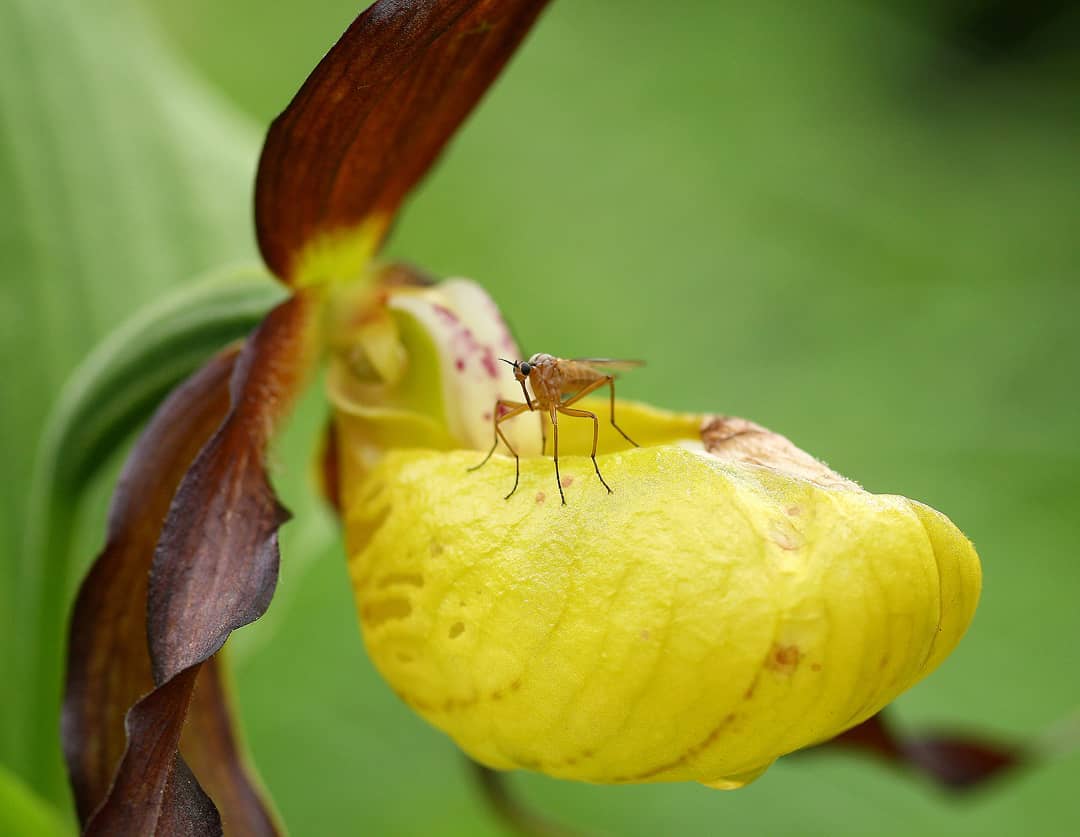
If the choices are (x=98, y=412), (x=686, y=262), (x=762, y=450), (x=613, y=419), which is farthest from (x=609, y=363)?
(x=686, y=262)

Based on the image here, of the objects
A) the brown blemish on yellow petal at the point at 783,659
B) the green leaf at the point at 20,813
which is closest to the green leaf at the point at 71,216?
the green leaf at the point at 20,813

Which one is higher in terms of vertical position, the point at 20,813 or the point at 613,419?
the point at 613,419

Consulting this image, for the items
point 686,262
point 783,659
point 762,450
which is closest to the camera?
point 783,659

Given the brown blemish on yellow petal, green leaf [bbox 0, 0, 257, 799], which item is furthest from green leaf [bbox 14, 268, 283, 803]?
the brown blemish on yellow petal

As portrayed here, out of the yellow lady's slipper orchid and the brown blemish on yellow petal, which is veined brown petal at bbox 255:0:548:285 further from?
the brown blemish on yellow petal

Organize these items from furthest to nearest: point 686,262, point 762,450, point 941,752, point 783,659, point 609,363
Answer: point 686,262, point 941,752, point 609,363, point 762,450, point 783,659

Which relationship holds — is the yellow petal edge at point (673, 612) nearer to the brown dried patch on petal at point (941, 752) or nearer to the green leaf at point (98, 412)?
the green leaf at point (98, 412)

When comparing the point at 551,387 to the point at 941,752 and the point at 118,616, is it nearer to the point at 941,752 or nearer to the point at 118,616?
the point at 118,616
